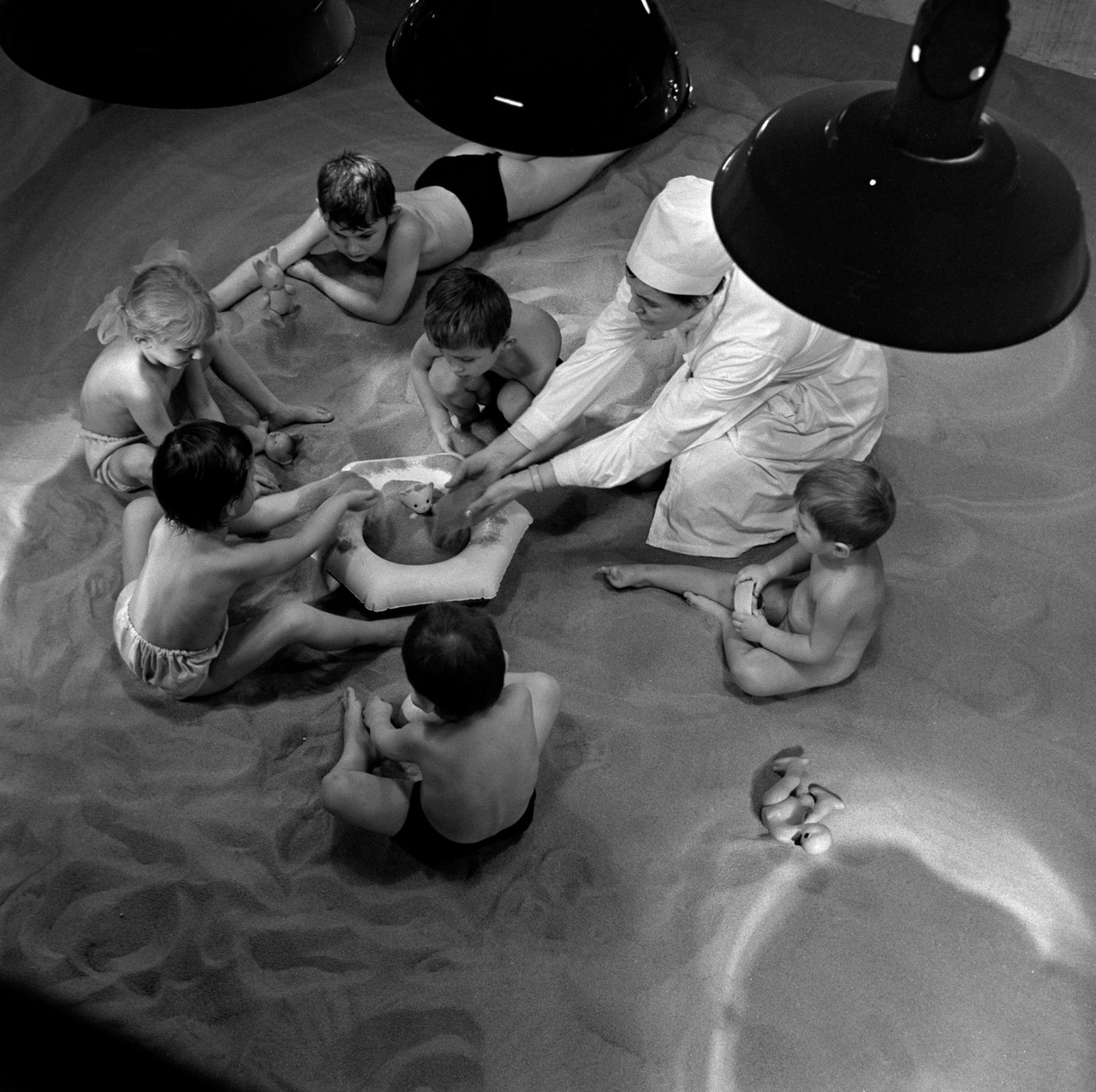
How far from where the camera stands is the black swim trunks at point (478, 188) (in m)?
3.51

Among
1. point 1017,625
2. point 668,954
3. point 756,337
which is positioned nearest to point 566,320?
point 756,337

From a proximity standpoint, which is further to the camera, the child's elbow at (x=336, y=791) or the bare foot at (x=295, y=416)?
the bare foot at (x=295, y=416)

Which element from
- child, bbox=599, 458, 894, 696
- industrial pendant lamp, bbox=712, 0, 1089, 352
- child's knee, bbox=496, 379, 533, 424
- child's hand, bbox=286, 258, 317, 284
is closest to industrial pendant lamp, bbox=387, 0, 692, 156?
industrial pendant lamp, bbox=712, 0, 1089, 352

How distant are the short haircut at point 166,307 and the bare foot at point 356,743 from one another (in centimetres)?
93

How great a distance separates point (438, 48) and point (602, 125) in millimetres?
212

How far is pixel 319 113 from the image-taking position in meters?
4.06

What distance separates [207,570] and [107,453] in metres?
0.71

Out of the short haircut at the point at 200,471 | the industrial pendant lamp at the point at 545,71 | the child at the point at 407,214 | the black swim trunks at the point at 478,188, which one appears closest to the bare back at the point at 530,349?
the child at the point at 407,214

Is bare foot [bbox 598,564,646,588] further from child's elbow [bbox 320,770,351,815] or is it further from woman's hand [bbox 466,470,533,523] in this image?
child's elbow [bbox 320,770,351,815]

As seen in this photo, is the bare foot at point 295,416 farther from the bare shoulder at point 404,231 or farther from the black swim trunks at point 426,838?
the black swim trunks at point 426,838

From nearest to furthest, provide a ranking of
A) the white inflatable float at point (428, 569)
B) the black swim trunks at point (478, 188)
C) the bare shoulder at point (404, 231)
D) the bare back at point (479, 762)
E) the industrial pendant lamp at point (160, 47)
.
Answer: the industrial pendant lamp at point (160, 47)
the bare back at point (479, 762)
the white inflatable float at point (428, 569)
the bare shoulder at point (404, 231)
the black swim trunks at point (478, 188)

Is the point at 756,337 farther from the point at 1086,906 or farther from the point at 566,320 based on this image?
the point at 1086,906

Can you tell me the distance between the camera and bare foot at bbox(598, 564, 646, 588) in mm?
2768

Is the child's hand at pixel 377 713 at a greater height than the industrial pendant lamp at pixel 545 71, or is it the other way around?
the industrial pendant lamp at pixel 545 71
